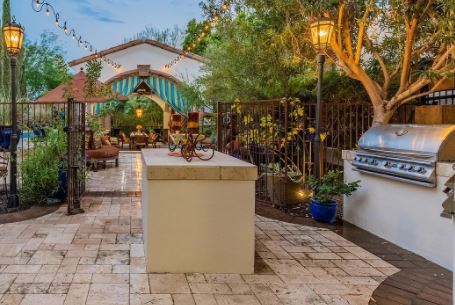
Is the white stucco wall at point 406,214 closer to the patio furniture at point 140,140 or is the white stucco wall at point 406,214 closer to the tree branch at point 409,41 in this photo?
the tree branch at point 409,41

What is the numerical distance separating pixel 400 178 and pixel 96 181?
6.37 m

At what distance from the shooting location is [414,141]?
4.40 m

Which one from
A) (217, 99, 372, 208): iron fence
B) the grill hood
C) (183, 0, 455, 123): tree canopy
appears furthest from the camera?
(217, 99, 372, 208): iron fence

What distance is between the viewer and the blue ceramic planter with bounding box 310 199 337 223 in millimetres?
5629

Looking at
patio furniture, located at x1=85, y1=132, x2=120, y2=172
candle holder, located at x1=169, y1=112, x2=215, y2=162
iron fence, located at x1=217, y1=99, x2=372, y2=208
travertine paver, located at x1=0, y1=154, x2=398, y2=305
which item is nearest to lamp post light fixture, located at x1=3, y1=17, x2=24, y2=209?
travertine paver, located at x1=0, y1=154, x2=398, y2=305

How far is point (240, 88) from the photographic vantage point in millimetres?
10367

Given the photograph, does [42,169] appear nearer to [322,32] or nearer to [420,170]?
[322,32]

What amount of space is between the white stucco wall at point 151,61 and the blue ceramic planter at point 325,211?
12.0 m

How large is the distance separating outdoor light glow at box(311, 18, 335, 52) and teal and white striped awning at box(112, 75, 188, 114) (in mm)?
11352

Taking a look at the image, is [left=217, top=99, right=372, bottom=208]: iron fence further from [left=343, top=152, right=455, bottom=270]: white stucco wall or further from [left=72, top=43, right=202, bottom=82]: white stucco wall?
[left=72, top=43, right=202, bottom=82]: white stucco wall

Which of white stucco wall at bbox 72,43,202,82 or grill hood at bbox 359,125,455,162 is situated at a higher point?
white stucco wall at bbox 72,43,202,82

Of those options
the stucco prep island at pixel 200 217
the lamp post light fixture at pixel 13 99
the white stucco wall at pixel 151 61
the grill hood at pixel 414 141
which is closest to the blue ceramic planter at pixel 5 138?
the lamp post light fixture at pixel 13 99

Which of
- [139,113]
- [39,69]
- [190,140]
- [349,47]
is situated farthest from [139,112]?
→ [190,140]

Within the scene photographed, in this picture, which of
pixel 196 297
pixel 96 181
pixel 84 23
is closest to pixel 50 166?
pixel 96 181
